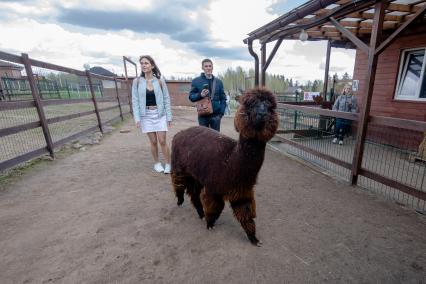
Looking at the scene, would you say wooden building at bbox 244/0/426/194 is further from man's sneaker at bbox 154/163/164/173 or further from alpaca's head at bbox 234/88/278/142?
man's sneaker at bbox 154/163/164/173

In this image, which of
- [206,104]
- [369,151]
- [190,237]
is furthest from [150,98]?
[369,151]

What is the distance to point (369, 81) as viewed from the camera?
336 cm

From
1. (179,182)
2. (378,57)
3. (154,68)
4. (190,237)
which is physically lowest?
(190,237)

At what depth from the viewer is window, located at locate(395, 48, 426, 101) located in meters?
5.91

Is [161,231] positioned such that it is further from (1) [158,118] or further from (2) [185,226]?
(1) [158,118]

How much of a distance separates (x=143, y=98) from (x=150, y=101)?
14 cm

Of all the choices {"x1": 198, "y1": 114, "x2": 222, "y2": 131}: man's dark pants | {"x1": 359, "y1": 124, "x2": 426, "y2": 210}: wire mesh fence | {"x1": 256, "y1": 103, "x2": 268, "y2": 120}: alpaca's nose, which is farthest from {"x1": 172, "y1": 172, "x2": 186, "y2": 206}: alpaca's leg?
{"x1": 359, "y1": 124, "x2": 426, "y2": 210}: wire mesh fence

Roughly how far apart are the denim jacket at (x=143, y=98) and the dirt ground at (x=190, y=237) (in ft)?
4.00

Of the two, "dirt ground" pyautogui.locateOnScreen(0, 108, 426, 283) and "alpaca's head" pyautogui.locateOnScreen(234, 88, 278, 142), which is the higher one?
"alpaca's head" pyautogui.locateOnScreen(234, 88, 278, 142)

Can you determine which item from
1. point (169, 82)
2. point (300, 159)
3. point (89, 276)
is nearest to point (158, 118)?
point (89, 276)

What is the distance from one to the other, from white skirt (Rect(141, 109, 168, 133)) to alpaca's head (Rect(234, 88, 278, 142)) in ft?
7.67

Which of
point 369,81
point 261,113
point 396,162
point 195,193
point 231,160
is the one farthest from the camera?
point 396,162

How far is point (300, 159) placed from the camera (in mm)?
5195

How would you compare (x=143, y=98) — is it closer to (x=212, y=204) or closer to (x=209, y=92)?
(x=209, y=92)
